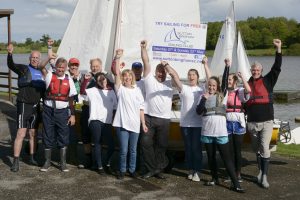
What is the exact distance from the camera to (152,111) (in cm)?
684

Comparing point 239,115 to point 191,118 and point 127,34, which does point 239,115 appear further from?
point 127,34

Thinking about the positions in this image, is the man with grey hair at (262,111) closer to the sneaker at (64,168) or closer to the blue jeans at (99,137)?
the blue jeans at (99,137)

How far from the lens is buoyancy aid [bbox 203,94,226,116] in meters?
6.41

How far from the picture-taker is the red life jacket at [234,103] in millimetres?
6707

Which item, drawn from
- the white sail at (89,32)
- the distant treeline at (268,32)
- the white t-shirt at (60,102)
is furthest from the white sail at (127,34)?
the distant treeline at (268,32)

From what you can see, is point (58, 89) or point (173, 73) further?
point (58, 89)

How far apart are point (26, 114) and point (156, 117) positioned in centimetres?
203

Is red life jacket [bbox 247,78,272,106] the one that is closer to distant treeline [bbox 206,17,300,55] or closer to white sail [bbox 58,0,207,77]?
white sail [bbox 58,0,207,77]

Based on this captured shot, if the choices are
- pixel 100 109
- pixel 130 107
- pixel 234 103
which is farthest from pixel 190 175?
pixel 100 109

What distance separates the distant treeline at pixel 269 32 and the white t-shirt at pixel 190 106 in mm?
81735

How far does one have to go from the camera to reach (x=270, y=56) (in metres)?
94.6

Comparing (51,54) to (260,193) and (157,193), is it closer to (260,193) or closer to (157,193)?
(157,193)

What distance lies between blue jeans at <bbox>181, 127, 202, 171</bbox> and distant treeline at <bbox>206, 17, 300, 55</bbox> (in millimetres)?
81758

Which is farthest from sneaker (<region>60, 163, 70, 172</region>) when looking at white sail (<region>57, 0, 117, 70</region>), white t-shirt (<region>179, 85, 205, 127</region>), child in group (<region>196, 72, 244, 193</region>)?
white sail (<region>57, 0, 117, 70</region>)
